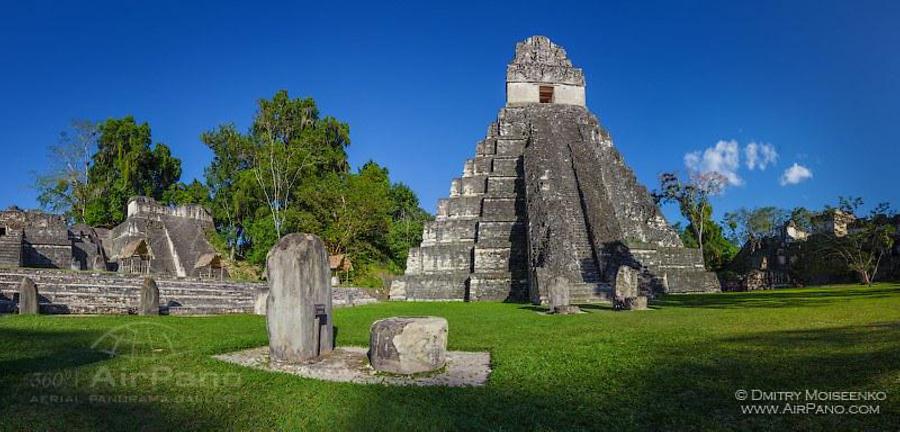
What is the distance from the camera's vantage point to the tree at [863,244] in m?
24.3

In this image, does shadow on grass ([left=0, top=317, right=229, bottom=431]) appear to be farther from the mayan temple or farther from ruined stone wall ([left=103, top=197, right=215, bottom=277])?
ruined stone wall ([left=103, top=197, right=215, bottom=277])

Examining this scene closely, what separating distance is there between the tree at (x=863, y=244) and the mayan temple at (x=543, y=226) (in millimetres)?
8515

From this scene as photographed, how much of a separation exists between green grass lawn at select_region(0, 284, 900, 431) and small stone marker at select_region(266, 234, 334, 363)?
0.74m

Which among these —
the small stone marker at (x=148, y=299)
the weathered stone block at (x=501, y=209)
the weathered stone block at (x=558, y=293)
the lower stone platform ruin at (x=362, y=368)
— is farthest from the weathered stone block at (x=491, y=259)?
the lower stone platform ruin at (x=362, y=368)

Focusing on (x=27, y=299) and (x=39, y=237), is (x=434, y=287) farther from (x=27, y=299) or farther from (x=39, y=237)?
(x=39, y=237)

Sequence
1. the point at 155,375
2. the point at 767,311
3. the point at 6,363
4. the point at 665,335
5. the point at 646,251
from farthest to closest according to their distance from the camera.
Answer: the point at 646,251 → the point at 767,311 → the point at 665,335 → the point at 6,363 → the point at 155,375

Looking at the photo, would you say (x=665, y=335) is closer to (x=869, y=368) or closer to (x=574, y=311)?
(x=869, y=368)

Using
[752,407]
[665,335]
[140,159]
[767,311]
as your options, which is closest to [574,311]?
A: [767,311]

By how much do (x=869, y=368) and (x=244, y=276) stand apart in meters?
31.8

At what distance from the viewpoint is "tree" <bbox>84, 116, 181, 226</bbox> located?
40688mm

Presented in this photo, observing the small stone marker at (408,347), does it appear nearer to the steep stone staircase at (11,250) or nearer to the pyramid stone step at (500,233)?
the pyramid stone step at (500,233)

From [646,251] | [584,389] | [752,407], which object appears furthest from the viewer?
[646,251]

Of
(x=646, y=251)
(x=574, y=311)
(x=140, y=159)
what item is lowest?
(x=574, y=311)

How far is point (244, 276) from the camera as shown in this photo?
3212cm
